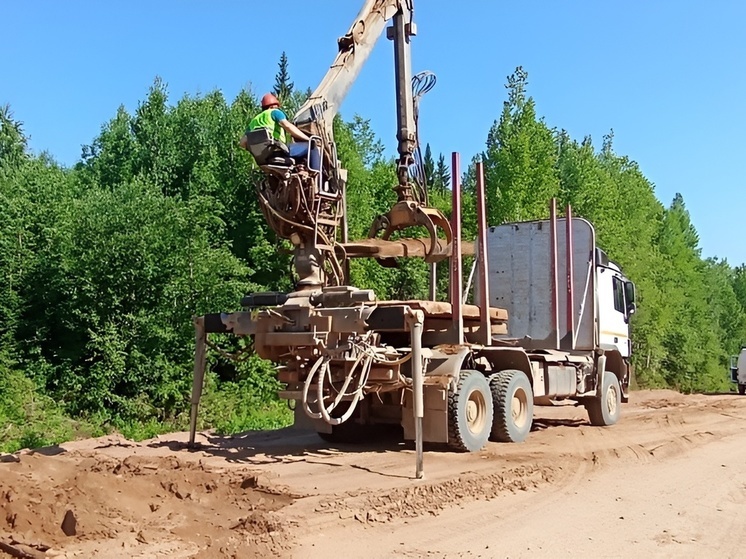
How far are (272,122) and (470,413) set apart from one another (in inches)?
175

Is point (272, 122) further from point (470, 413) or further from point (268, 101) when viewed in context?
point (470, 413)

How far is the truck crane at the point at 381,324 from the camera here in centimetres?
913

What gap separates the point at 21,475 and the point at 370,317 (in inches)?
154

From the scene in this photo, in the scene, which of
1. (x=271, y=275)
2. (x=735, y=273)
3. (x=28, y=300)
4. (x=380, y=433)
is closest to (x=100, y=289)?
(x=28, y=300)

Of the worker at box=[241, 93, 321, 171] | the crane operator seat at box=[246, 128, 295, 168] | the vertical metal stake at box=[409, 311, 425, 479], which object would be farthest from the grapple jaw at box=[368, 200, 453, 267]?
the vertical metal stake at box=[409, 311, 425, 479]

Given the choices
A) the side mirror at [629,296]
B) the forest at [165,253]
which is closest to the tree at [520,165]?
the forest at [165,253]

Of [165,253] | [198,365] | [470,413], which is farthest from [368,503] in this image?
[165,253]

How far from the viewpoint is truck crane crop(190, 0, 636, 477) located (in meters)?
9.13

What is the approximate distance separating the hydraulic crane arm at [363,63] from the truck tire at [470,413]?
331 centimetres

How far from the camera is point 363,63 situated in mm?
11172

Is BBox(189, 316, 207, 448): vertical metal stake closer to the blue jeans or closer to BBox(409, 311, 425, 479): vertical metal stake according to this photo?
the blue jeans

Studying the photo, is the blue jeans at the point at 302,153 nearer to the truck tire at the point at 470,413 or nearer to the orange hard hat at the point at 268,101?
the orange hard hat at the point at 268,101

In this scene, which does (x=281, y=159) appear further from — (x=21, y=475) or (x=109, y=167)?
(x=109, y=167)

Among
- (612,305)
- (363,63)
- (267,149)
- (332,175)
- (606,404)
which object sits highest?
(363,63)
